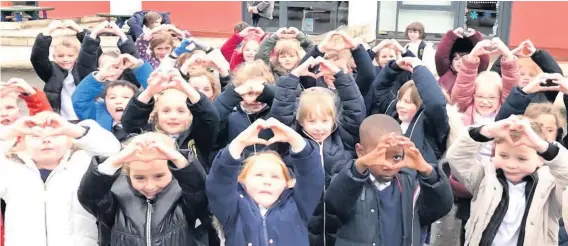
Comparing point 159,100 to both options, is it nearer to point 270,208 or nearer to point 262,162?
point 262,162

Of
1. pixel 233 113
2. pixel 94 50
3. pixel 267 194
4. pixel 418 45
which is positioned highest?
pixel 94 50

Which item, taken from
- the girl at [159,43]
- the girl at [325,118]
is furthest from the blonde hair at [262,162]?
the girl at [159,43]

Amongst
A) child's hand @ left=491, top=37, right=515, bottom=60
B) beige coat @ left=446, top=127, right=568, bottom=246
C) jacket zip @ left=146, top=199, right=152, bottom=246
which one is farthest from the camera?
child's hand @ left=491, top=37, right=515, bottom=60

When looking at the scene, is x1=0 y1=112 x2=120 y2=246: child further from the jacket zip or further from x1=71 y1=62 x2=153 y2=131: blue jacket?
x1=71 y1=62 x2=153 y2=131: blue jacket

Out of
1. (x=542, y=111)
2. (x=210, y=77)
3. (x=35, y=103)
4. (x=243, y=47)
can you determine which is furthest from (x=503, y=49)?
(x=35, y=103)

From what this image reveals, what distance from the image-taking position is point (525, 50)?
4293 millimetres

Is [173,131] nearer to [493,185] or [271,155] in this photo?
[271,155]

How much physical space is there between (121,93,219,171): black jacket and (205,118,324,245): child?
25.9 inches

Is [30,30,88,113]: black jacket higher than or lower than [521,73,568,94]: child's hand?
lower

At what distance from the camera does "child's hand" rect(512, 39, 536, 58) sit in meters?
4.20

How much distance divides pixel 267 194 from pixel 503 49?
2027 millimetres

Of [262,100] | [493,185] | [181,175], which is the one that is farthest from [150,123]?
[493,185]

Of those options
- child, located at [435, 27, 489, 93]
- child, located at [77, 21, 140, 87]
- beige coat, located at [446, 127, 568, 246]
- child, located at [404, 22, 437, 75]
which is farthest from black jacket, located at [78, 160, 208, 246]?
child, located at [404, 22, 437, 75]

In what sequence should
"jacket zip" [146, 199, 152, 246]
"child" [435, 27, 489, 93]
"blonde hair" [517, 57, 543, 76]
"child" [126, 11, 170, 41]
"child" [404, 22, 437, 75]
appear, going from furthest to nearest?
1. "child" [404, 22, 437, 75]
2. "child" [126, 11, 170, 41]
3. "child" [435, 27, 489, 93]
4. "blonde hair" [517, 57, 543, 76]
5. "jacket zip" [146, 199, 152, 246]
